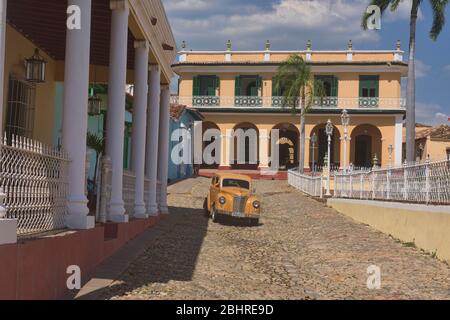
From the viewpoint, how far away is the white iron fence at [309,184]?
25172 mm

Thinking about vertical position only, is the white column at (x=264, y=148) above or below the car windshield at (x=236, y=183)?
above

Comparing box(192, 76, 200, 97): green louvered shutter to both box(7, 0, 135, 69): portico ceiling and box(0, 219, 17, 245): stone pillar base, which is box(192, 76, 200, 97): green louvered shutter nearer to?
box(7, 0, 135, 69): portico ceiling

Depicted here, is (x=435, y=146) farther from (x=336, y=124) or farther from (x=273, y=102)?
(x=273, y=102)

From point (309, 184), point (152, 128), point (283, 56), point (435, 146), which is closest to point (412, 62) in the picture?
point (309, 184)

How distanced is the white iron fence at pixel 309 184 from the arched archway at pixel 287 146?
9.43 meters

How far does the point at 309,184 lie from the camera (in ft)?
87.9

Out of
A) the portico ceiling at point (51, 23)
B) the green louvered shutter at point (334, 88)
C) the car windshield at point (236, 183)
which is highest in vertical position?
the green louvered shutter at point (334, 88)

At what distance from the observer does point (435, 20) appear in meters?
24.1

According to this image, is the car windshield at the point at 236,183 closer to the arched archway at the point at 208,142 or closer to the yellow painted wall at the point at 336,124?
the yellow painted wall at the point at 336,124

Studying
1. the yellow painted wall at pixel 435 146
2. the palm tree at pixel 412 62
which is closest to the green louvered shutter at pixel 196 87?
the yellow painted wall at pixel 435 146

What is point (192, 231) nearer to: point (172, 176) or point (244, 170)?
point (172, 176)
